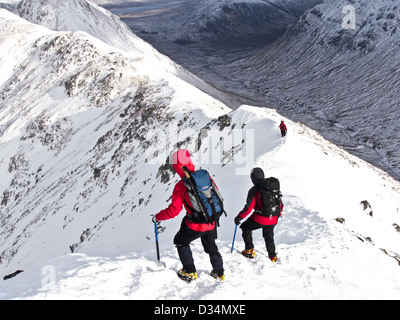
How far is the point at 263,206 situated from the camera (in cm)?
859

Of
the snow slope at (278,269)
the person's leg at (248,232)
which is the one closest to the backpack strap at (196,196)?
the snow slope at (278,269)

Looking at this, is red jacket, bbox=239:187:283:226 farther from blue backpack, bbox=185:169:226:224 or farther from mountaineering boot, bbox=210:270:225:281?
mountaineering boot, bbox=210:270:225:281

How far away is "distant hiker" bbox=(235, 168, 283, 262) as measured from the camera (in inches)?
334

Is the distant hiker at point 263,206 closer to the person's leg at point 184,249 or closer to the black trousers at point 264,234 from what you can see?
the black trousers at point 264,234

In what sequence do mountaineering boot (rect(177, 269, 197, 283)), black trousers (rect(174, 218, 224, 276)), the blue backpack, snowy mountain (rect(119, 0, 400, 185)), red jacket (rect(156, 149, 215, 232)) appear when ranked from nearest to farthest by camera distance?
the blue backpack → red jacket (rect(156, 149, 215, 232)) → black trousers (rect(174, 218, 224, 276)) → mountaineering boot (rect(177, 269, 197, 283)) → snowy mountain (rect(119, 0, 400, 185))

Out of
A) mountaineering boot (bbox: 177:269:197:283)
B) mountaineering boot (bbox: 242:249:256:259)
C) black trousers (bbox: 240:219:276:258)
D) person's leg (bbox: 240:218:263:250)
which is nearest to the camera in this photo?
mountaineering boot (bbox: 177:269:197:283)

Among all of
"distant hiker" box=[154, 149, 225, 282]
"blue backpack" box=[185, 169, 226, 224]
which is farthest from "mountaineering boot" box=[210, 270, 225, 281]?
"blue backpack" box=[185, 169, 226, 224]

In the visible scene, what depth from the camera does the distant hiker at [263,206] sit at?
848 centimetres

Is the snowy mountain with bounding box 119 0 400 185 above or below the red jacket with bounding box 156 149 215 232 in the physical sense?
above

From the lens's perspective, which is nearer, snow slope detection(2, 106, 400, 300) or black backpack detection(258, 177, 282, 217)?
snow slope detection(2, 106, 400, 300)

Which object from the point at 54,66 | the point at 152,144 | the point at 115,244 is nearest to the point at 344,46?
the point at 54,66

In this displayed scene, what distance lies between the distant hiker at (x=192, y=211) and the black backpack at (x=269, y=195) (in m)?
1.43

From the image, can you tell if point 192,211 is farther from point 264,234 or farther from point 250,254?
point 250,254

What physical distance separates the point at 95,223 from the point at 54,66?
34166 millimetres
